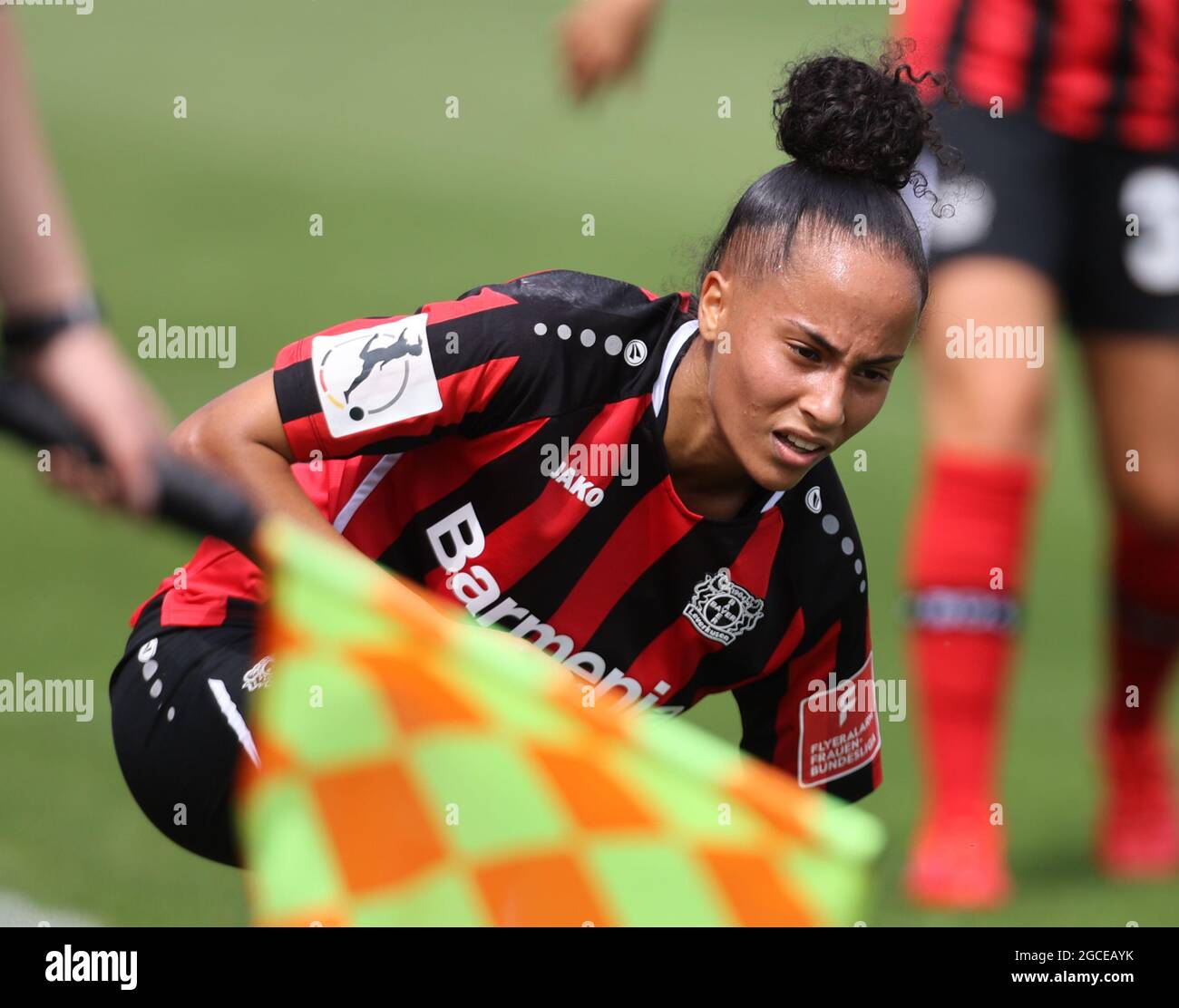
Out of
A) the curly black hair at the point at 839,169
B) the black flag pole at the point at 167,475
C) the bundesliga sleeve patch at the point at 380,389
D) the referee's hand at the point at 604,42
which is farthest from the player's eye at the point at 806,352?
the black flag pole at the point at 167,475

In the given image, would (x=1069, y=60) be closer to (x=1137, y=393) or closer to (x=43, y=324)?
(x=1137, y=393)

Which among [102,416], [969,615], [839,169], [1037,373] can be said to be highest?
[839,169]

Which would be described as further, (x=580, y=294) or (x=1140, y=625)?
(x=1140, y=625)

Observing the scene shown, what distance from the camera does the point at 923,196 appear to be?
2.83 m

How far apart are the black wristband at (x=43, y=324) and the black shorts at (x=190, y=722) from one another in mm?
873

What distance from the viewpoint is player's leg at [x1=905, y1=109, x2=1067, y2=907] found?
3648 mm

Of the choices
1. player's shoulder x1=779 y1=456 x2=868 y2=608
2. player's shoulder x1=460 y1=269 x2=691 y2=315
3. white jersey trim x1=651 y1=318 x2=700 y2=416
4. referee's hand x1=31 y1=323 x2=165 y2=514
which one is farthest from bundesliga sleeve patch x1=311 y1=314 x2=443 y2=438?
referee's hand x1=31 y1=323 x2=165 y2=514

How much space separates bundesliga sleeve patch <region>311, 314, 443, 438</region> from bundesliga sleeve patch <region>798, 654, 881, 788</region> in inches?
28.9

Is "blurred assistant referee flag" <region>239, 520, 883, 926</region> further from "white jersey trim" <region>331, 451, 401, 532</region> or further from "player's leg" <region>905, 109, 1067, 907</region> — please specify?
"player's leg" <region>905, 109, 1067, 907</region>

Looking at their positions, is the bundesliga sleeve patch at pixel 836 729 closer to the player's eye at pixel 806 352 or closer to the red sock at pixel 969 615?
the player's eye at pixel 806 352

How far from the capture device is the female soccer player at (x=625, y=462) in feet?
8.48

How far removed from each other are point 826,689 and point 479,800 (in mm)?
1058

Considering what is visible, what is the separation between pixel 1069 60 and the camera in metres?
3.85

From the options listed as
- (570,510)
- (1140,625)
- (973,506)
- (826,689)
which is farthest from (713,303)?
(1140,625)
